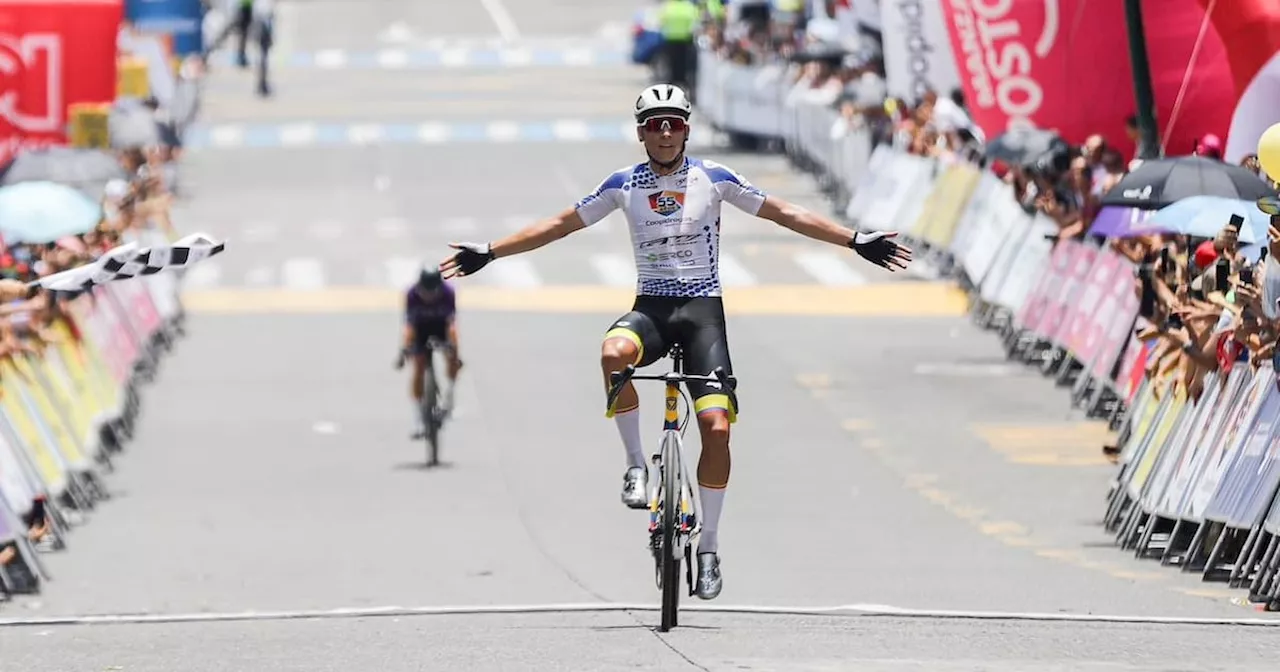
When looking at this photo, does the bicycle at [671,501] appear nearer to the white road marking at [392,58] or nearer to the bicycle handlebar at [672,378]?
the bicycle handlebar at [672,378]

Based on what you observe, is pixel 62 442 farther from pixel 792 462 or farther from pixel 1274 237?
pixel 1274 237

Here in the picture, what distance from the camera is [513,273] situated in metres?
37.4

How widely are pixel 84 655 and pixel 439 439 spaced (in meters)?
11.1

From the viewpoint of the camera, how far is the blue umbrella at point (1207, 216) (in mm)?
18938

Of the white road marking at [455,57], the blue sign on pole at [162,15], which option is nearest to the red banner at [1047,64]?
the blue sign on pole at [162,15]

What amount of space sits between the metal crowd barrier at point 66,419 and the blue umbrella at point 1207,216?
24.4 ft

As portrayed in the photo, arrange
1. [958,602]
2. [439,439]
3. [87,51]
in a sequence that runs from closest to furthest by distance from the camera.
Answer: [958,602] < [439,439] < [87,51]

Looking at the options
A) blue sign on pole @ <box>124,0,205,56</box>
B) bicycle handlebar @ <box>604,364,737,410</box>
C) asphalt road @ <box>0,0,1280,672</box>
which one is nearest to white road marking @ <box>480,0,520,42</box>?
blue sign on pole @ <box>124,0,205,56</box>

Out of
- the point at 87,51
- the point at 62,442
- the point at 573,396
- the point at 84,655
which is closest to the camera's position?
the point at 84,655

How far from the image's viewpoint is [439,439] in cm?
2423

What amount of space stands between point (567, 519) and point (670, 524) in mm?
7313

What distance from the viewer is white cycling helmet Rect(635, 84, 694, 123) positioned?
1312 cm

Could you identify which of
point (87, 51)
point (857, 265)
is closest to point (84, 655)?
point (87, 51)

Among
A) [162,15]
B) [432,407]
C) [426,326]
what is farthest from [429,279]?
[162,15]
